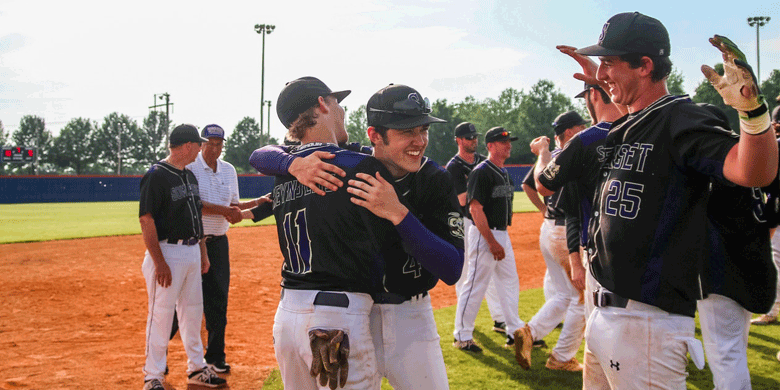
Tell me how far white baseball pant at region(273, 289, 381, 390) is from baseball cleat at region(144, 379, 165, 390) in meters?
3.09

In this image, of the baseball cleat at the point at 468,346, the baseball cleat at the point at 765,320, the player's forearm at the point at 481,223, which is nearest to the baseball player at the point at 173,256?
the baseball cleat at the point at 468,346

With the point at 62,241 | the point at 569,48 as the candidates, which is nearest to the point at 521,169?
the point at 62,241

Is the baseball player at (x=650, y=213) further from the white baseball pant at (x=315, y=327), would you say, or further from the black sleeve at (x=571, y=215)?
the black sleeve at (x=571, y=215)

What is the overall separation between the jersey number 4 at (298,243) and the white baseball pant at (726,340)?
2.42 m

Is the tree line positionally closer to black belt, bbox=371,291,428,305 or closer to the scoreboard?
the scoreboard

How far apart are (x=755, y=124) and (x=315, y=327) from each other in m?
1.72

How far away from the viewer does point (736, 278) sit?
334 cm

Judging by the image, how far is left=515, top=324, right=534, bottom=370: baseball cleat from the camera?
17.0 feet

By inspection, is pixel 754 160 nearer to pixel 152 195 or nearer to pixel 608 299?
pixel 608 299

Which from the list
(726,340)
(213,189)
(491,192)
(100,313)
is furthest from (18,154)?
(726,340)

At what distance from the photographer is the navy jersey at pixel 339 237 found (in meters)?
2.35

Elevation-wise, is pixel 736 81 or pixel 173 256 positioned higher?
pixel 736 81

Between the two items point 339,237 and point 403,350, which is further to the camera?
point 403,350

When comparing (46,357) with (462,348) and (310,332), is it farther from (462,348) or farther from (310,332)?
(310,332)
